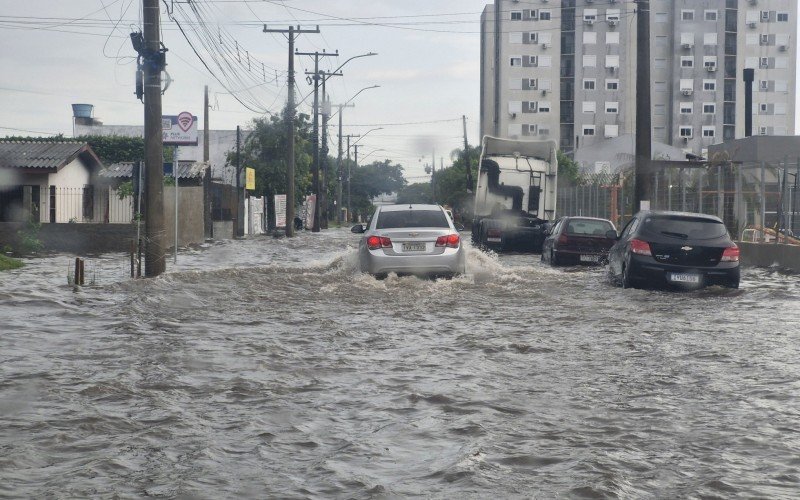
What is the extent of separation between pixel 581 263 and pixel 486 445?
19422 millimetres

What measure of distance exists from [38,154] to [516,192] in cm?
1926

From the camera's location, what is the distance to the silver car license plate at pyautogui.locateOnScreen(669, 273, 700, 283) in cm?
1756

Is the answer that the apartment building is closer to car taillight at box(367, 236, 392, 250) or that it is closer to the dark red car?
the dark red car

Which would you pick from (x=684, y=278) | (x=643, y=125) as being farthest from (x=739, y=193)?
(x=684, y=278)

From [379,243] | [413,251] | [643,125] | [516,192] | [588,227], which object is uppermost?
[643,125]

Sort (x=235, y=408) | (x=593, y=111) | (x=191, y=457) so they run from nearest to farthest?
1. (x=191, y=457)
2. (x=235, y=408)
3. (x=593, y=111)

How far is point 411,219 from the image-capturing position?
18.0 meters

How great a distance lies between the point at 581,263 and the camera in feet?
83.9

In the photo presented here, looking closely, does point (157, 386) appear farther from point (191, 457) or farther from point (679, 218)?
point (679, 218)

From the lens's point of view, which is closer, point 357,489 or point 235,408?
point 357,489

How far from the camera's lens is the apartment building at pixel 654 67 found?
105250mm

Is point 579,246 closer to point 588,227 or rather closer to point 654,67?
point 588,227

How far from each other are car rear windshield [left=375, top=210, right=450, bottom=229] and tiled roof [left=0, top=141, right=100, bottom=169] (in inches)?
998

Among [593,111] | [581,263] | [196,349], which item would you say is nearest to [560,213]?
[581,263]
